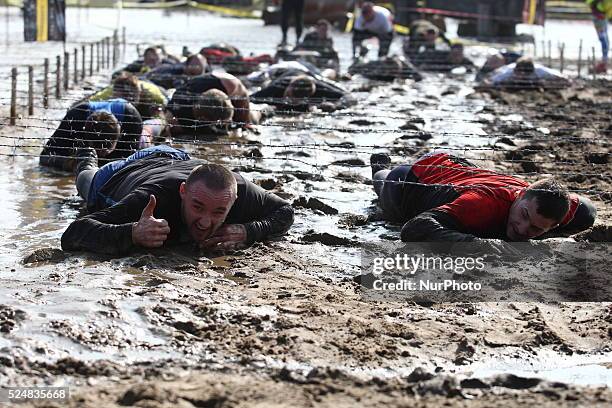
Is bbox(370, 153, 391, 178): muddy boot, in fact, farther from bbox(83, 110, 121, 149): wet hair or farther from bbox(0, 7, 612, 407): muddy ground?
bbox(83, 110, 121, 149): wet hair

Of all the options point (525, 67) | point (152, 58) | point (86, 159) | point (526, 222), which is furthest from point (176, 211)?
point (525, 67)

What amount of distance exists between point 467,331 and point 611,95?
1183cm

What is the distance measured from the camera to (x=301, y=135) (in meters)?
12.2

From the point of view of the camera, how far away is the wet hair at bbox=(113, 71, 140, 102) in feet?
37.8

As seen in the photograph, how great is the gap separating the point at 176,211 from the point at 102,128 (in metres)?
2.56

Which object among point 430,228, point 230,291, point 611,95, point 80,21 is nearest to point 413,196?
point 430,228

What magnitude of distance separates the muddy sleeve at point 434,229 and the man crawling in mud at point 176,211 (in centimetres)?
89

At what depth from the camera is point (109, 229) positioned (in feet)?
22.2

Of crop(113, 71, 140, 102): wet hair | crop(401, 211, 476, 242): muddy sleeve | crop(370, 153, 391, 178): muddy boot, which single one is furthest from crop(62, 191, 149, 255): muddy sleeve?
crop(113, 71, 140, 102): wet hair

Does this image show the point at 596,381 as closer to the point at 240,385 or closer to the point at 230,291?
the point at 240,385

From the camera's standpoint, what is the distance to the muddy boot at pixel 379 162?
903 centimetres

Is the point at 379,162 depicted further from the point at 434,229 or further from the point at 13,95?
the point at 13,95

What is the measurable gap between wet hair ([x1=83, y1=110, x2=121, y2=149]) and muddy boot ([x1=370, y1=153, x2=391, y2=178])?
2.15 m

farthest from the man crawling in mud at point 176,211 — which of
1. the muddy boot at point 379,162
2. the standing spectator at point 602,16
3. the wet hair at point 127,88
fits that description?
the standing spectator at point 602,16
